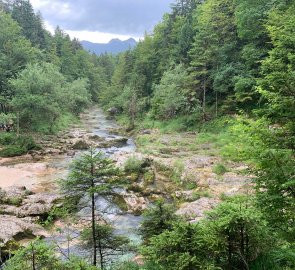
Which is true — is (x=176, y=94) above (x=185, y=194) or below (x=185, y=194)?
above

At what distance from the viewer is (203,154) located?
102ft

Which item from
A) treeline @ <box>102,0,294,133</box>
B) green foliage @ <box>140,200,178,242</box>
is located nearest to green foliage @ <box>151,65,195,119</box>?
treeline @ <box>102,0,294,133</box>

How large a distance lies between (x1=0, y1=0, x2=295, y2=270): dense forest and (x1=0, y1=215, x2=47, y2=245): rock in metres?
7.19

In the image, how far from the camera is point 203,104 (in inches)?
1751

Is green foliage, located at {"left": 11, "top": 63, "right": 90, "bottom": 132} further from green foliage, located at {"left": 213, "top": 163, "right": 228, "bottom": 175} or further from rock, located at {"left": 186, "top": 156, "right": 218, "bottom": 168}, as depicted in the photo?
green foliage, located at {"left": 213, "top": 163, "right": 228, "bottom": 175}

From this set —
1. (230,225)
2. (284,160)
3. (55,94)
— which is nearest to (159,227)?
(230,225)

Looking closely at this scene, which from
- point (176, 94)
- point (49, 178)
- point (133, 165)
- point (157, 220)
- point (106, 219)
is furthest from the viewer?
point (176, 94)

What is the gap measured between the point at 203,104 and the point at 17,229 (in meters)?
32.4

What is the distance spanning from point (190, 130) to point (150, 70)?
26883 millimetres

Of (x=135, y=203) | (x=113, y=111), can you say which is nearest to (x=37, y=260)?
(x=135, y=203)

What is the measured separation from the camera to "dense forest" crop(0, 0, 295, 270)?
24.3 ft

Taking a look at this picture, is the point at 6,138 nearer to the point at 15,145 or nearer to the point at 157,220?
the point at 15,145

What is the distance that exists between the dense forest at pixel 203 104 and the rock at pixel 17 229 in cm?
719

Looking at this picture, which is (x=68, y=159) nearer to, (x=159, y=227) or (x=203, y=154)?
(x=203, y=154)
